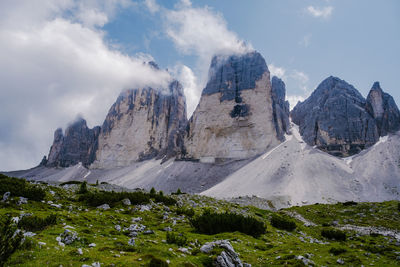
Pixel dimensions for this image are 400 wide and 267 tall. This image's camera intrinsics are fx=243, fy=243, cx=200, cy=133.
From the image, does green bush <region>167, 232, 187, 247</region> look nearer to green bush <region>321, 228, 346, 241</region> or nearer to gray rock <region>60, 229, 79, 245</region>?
gray rock <region>60, 229, 79, 245</region>

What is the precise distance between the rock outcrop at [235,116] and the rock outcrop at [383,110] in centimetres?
4306

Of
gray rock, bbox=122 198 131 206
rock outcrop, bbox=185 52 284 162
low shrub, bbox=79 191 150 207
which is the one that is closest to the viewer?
low shrub, bbox=79 191 150 207

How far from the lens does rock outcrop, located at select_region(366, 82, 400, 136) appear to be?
108250 mm

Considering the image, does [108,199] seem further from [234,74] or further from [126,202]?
[234,74]

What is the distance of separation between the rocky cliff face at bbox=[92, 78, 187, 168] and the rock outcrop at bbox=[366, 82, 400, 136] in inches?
4206

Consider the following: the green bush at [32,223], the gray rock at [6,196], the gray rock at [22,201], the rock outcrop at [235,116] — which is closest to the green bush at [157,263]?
the green bush at [32,223]

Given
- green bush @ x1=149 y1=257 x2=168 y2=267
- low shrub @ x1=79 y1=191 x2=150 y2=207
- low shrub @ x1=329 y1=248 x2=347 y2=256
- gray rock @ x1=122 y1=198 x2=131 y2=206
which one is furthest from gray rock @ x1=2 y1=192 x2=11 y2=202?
low shrub @ x1=329 y1=248 x2=347 y2=256

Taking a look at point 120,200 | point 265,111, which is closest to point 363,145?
point 265,111

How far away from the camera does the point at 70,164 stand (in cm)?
19500

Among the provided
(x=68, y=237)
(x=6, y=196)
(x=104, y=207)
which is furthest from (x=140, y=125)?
(x=68, y=237)

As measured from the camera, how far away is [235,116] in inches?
4801

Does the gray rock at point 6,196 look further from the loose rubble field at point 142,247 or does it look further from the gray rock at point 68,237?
the gray rock at point 68,237

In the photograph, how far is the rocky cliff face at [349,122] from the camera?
4247 inches

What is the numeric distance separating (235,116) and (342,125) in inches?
1968
